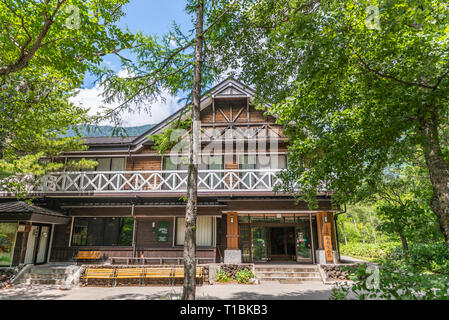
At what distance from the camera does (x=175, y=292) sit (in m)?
9.91

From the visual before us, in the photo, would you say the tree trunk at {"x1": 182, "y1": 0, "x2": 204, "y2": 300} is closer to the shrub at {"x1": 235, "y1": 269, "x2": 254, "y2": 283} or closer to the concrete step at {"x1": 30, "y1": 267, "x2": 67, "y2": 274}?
the shrub at {"x1": 235, "y1": 269, "x2": 254, "y2": 283}

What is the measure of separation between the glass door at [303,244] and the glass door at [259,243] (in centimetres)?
171

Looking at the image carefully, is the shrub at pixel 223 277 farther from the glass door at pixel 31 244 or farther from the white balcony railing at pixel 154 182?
the glass door at pixel 31 244

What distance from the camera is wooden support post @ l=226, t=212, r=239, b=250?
1319 centimetres

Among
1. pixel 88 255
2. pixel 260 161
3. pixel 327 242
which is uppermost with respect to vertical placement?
pixel 260 161

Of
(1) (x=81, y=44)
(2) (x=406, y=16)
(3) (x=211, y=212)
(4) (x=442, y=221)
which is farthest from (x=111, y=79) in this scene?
(3) (x=211, y=212)

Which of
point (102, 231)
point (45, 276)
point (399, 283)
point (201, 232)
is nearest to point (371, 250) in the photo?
point (201, 232)

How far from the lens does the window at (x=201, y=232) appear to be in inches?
580

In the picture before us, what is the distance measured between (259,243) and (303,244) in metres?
2.36

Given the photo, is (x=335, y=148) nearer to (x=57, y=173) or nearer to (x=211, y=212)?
(x=211, y=212)

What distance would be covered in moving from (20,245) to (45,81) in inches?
324

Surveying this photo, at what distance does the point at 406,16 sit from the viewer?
14.5 ft

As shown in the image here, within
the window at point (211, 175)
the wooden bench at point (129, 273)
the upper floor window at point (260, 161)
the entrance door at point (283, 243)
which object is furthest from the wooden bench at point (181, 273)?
the upper floor window at point (260, 161)

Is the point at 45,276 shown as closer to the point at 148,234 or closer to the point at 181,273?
the point at 148,234
